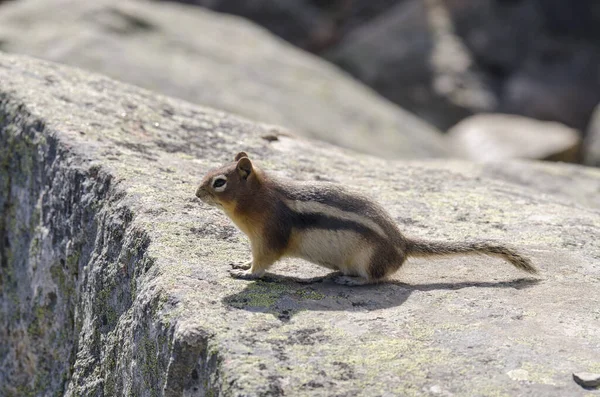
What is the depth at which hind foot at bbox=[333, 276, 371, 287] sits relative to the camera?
490cm

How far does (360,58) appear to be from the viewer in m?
19.9

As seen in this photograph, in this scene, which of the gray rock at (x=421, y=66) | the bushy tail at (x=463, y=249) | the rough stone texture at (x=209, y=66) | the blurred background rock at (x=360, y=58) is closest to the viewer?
the bushy tail at (x=463, y=249)

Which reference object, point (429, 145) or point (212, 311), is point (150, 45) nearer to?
point (429, 145)

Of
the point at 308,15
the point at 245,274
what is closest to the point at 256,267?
the point at 245,274

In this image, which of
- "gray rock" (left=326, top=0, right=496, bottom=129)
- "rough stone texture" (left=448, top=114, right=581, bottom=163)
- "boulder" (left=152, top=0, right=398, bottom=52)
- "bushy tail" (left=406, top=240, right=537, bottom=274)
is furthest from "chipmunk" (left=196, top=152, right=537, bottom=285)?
"boulder" (left=152, top=0, right=398, bottom=52)

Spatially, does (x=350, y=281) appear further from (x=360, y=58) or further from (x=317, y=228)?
(x=360, y=58)

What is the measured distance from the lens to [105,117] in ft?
22.5

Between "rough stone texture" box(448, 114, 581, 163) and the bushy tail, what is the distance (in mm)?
10413

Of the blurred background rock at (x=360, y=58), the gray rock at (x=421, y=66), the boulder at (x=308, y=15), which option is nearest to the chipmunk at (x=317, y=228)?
the blurred background rock at (x=360, y=58)

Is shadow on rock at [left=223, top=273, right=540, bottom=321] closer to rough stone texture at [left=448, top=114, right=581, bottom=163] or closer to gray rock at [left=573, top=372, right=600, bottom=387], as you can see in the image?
gray rock at [left=573, top=372, right=600, bottom=387]

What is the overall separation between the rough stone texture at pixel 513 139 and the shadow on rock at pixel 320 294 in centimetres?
1067

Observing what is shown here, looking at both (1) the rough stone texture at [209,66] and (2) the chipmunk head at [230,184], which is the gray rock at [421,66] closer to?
(1) the rough stone texture at [209,66]

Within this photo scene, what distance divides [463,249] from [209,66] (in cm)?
806

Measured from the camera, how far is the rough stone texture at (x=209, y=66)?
11.5 m
